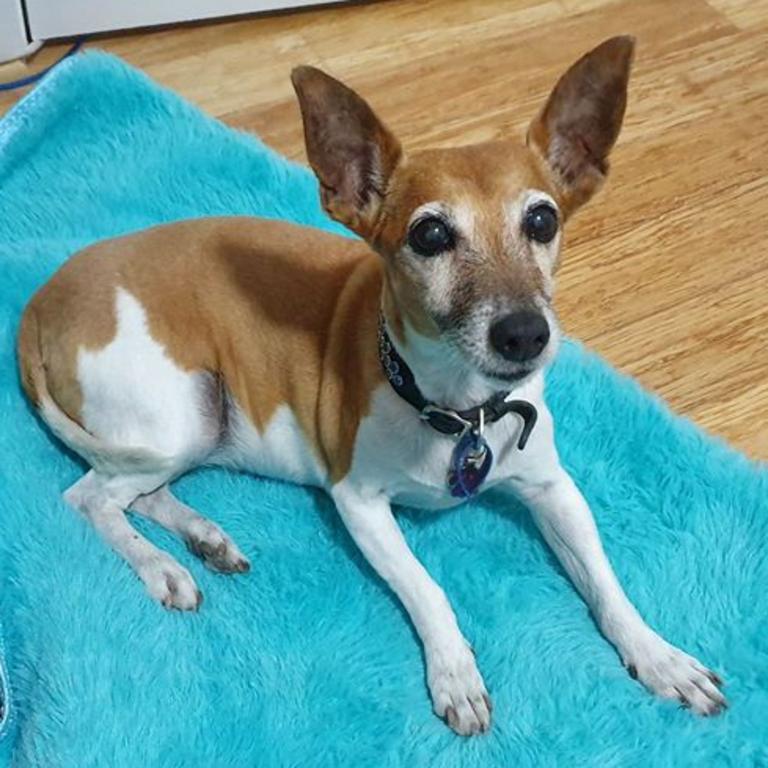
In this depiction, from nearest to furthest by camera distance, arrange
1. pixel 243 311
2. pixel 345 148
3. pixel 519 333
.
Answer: pixel 519 333 < pixel 345 148 < pixel 243 311

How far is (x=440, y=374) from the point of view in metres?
2.02

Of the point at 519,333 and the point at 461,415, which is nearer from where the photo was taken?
the point at 519,333

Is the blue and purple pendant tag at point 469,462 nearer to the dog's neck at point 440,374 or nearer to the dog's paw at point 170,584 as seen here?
the dog's neck at point 440,374

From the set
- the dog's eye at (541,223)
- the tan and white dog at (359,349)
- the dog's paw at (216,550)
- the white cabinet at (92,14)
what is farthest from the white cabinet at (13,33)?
the dog's eye at (541,223)

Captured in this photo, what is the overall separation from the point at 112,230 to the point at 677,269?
4.55 ft

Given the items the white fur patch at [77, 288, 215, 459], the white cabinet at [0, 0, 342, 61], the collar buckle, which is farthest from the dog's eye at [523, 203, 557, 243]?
the white cabinet at [0, 0, 342, 61]

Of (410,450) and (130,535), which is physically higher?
(410,450)

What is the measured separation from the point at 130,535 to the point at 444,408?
69cm

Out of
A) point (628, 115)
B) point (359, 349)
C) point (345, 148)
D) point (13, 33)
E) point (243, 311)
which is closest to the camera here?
point (345, 148)

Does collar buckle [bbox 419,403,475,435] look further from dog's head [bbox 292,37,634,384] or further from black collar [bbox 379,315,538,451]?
dog's head [bbox 292,37,634,384]

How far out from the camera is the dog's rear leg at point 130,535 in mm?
2281

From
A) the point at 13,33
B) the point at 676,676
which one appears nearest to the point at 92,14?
the point at 13,33

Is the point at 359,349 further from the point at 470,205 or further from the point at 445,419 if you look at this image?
the point at 470,205

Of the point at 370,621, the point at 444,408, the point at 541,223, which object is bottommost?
the point at 370,621
